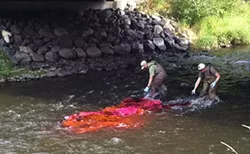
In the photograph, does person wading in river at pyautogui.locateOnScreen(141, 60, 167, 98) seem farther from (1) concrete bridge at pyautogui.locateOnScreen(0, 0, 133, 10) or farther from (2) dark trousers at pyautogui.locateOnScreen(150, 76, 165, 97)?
(1) concrete bridge at pyautogui.locateOnScreen(0, 0, 133, 10)

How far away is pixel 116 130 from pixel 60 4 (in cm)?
1611

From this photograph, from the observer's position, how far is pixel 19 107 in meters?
17.1

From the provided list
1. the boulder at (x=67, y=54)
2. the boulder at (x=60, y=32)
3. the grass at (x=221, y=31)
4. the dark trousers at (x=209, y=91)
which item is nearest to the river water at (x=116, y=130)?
the dark trousers at (x=209, y=91)

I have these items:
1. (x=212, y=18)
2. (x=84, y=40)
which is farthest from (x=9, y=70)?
(x=212, y=18)

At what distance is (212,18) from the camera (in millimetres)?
30109

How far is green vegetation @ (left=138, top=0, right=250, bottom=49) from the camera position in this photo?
29.0 meters

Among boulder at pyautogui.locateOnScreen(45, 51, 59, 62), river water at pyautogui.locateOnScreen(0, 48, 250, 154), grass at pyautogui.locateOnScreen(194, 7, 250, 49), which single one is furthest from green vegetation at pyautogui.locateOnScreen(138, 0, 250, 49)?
boulder at pyautogui.locateOnScreen(45, 51, 59, 62)

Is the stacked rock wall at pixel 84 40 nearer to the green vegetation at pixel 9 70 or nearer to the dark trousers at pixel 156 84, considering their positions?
the green vegetation at pixel 9 70

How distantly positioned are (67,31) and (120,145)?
14.6 meters

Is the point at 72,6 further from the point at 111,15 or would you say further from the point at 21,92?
the point at 21,92

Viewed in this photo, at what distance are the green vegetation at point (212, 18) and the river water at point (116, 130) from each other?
240 inches

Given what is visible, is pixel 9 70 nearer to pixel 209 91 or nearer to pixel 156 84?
pixel 156 84

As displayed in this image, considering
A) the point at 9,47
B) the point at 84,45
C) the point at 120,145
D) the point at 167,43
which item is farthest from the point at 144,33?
the point at 120,145

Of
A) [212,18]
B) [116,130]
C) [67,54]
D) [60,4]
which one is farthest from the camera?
[212,18]
